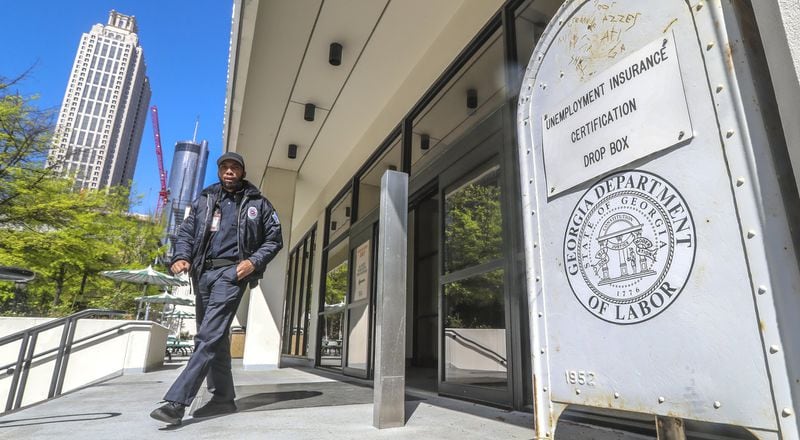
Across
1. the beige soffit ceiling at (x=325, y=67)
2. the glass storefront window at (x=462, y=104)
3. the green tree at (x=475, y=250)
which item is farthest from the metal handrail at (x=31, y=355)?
the glass storefront window at (x=462, y=104)

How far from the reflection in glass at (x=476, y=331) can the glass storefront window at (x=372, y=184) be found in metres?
2.68

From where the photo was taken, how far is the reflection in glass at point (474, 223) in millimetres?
3196

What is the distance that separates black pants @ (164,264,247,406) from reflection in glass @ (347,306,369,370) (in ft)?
9.34

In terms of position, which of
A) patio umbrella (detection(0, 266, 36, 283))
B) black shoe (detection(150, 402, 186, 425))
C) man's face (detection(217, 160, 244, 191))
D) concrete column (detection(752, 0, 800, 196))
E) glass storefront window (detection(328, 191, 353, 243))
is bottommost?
black shoe (detection(150, 402, 186, 425))

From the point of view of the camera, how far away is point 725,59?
2.98 ft

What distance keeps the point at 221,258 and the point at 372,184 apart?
13.5 ft

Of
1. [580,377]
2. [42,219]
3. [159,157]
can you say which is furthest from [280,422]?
[159,157]

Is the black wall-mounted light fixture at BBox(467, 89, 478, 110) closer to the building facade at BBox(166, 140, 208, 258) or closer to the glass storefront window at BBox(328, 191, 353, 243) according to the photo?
the glass storefront window at BBox(328, 191, 353, 243)

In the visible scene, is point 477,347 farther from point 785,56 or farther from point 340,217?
point 340,217

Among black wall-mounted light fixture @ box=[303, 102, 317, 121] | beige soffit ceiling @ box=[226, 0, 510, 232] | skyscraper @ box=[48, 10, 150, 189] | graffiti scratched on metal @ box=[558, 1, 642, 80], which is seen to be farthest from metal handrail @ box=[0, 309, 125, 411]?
skyscraper @ box=[48, 10, 150, 189]

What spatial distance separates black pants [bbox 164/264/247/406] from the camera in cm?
228

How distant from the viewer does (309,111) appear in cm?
606

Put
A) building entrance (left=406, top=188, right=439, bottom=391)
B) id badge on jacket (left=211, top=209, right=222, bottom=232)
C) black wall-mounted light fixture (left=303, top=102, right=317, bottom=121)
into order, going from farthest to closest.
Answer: building entrance (left=406, top=188, right=439, bottom=391), black wall-mounted light fixture (left=303, top=102, right=317, bottom=121), id badge on jacket (left=211, top=209, right=222, bottom=232)

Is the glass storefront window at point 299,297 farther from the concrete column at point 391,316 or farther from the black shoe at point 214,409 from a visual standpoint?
the concrete column at point 391,316
